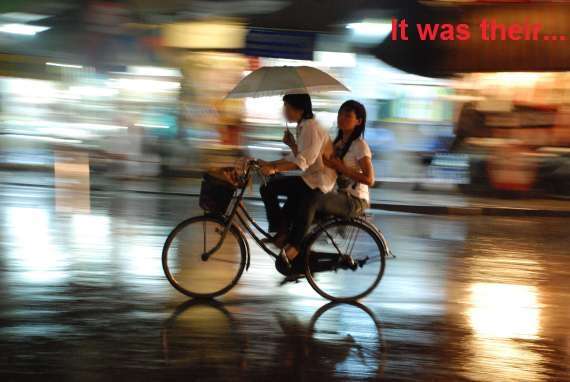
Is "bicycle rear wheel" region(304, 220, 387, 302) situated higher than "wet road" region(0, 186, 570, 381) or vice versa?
"bicycle rear wheel" region(304, 220, 387, 302)

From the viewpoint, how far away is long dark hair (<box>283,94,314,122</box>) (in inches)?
252

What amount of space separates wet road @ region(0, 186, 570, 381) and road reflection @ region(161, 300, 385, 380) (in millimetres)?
15

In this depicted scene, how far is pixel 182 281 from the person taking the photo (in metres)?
6.70

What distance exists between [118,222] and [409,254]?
422 cm

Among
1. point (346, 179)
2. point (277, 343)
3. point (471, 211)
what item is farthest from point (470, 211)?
point (277, 343)

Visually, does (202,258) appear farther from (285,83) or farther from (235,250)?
(285,83)

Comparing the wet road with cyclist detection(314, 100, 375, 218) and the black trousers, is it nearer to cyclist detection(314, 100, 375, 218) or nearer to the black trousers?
the black trousers

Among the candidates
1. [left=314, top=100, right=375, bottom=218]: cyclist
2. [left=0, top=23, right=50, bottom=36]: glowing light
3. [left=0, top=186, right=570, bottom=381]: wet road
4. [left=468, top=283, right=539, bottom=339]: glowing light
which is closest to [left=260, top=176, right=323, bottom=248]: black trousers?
[left=314, top=100, right=375, bottom=218]: cyclist

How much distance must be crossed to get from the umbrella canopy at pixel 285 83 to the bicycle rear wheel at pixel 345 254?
3.96ft

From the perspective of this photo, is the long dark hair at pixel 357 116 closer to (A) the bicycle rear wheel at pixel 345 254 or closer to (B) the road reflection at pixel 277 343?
(A) the bicycle rear wheel at pixel 345 254

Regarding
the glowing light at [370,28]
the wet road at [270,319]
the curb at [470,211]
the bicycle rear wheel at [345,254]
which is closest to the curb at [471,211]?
the curb at [470,211]

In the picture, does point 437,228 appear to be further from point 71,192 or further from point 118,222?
point 71,192

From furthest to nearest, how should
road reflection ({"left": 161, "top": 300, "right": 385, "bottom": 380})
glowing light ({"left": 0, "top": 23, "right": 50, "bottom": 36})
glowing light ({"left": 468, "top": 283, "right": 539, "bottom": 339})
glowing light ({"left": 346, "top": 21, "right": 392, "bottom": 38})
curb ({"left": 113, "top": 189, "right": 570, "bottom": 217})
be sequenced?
glowing light ({"left": 0, "top": 23, "right": 50, "bottom": 36}) < glowing light ({"left": 346, "top": 21, "right": 392, "bottom": 38}) < curb ({"left": 113, "top": 189, "right": 570, "bottom": 217}) < glowing light ({"left": 468, "top": 283, "right": 539, "bottom": 339}) < road reflection ({"left": 161, "top": 300, "right": 385, "bottom": 380})

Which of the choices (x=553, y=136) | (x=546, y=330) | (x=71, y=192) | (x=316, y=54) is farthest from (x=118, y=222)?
(x=553, y=136)
